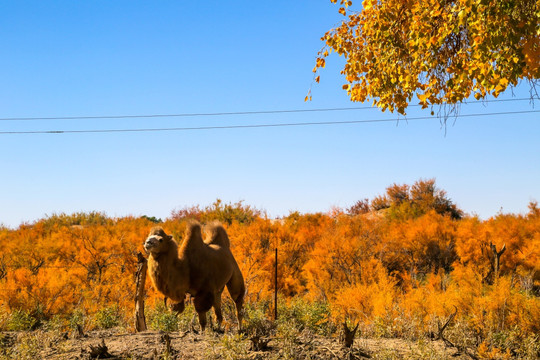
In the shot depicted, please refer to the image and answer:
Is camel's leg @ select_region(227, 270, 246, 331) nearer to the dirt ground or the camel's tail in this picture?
the camel's tail

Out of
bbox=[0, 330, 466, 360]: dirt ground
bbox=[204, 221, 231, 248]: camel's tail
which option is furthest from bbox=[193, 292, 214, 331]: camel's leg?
bbox=[204, 221, 231, 248]: camel's tail

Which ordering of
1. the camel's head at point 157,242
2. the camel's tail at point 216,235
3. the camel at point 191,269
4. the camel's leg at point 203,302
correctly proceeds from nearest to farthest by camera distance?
1. the camel's head at point 157,242
2. the camel at point 191,269
3. the camel's leg at point 203,302
4. the camel's tail at point 216,235

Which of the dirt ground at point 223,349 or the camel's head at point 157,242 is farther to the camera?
the camel's head at point 157,242

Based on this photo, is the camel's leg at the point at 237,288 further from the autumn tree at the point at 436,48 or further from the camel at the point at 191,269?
the autumn tree at the point at 436,48

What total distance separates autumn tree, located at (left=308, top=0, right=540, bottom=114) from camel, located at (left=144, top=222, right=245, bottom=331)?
13.1 feet

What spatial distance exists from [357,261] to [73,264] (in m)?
11.1

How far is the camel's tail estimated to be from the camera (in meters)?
8.81

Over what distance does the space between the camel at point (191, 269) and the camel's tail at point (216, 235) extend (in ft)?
1.11

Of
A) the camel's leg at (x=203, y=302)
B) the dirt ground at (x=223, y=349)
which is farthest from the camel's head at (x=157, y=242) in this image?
the dirt ground at (x=223, y=349)

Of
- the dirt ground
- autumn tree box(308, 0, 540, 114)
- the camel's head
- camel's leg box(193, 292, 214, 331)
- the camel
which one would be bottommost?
the dirt ground

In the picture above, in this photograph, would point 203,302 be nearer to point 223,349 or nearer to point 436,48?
point 223,349

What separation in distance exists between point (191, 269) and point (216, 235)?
1.44 meters

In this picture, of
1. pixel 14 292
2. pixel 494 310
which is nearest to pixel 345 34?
pixel 494 310

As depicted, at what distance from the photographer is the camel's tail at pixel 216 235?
881 centimetres
